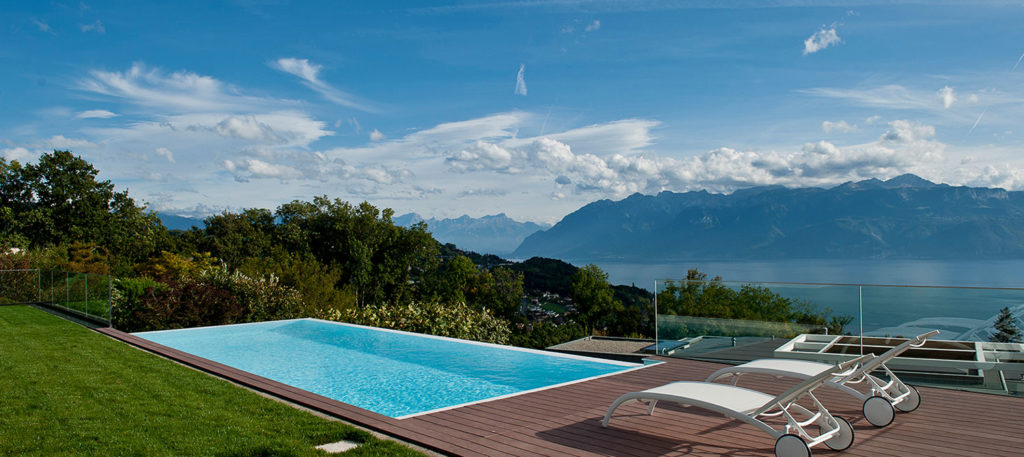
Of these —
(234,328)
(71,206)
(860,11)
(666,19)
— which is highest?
(860,11)

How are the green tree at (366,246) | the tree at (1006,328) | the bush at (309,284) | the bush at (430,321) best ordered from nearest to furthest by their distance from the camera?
1. the tree at (1006,328)
2. the bush at (430,321)
3. the bush at (309,284)
4. the green tree at (366,246)

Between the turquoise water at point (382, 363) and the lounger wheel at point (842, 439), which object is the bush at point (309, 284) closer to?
the turquoise water at point (382, 363)

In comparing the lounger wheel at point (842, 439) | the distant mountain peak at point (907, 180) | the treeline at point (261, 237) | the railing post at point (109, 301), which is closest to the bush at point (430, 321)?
the railing post at point (109, 301)

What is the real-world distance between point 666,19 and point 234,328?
12.8m

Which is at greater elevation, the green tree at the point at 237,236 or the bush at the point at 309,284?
the green tree at the point at 237,236

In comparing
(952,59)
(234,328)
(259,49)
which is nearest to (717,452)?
(234,328)

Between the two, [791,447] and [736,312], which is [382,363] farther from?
[791,447]

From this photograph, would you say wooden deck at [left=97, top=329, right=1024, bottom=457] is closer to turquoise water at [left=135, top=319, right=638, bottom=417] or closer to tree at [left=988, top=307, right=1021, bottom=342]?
tree at [left=988, top=307, right=1021, bottom=342]

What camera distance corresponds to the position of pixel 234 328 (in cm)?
1234

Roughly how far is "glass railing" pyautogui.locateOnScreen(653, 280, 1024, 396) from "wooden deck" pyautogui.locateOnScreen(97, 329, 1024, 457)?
13.0 inches

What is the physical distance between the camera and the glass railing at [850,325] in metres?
5.68

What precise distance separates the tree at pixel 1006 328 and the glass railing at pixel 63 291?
546 inches

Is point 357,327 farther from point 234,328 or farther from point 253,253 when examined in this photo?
point 253,253

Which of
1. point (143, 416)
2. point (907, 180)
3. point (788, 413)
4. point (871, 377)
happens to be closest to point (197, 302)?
point (143, 416)
